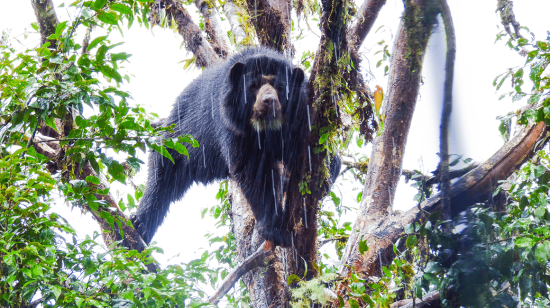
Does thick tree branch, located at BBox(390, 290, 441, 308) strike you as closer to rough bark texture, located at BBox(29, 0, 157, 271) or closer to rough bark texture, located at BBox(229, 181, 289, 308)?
rough bark texture, located at BBox(229, 181, 289, 308)

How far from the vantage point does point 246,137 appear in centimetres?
425

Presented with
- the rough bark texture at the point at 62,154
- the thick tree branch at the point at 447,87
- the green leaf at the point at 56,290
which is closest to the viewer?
the thick tree branch at the point at 447,87

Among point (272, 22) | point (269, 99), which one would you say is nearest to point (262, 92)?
point (269, 99)

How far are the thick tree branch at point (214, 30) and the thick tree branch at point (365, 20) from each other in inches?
99.4

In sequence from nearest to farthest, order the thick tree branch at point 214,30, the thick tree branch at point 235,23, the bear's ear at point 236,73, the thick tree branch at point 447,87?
the thick tree branch at point 447,87, the bear's ear at point 236,73, the thick tree branch at point 235,23, the thick tree branch at point 214,30

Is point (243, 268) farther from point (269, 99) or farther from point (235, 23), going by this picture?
point (235, 23)

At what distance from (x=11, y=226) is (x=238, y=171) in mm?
2419

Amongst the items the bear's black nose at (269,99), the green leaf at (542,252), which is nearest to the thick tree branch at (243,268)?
the bear's black nose at (269,99)

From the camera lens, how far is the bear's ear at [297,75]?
3996 millimetres

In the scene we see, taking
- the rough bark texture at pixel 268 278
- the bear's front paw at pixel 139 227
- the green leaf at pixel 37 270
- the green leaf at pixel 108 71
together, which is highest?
A: the bear's front paw at pixel 139 227

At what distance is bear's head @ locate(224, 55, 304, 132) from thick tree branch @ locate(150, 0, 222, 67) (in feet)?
3.11

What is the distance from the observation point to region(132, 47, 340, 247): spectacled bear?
145 inches

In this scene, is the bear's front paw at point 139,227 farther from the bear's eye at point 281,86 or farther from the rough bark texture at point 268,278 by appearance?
the bear's eye at point 281,86

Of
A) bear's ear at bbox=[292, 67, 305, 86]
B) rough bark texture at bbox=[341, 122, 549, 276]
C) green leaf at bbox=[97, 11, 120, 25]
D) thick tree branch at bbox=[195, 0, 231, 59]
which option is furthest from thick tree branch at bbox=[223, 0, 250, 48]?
rough bark texture at bbox=[341, 122, 549, 276]
